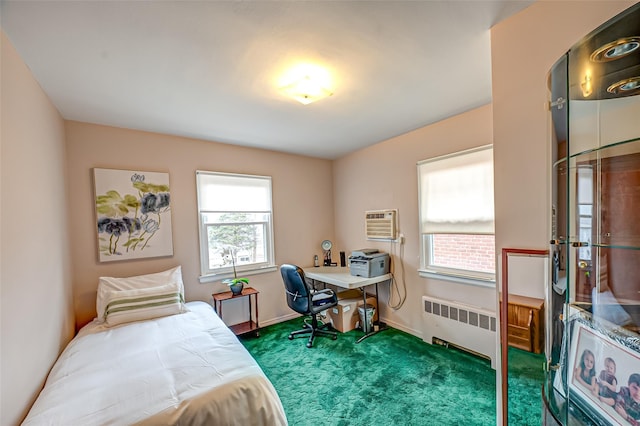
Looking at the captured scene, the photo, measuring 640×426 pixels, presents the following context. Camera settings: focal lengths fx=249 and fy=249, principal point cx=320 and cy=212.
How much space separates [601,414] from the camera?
828 millimetres

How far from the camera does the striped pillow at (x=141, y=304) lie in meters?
2.22

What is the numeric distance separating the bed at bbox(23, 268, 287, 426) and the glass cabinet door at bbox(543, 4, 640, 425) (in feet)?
4.55

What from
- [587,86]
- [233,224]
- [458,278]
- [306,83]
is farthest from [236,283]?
[587,86]

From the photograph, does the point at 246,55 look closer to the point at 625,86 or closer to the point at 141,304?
the point at 625,86

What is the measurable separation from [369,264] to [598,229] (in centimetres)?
218

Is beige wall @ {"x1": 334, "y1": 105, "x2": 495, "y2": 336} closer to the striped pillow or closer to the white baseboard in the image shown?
the white baseboard

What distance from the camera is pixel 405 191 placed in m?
3.12

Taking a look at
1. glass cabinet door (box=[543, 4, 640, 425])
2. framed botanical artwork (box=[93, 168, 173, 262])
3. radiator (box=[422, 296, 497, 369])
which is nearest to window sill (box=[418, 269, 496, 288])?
radiator (box=[422, 296, 497, 369])

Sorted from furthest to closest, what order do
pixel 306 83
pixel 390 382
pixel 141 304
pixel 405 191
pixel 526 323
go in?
pixel 405 191, pixel 141 304, pixel 390 382, pixel 306 83, pixel 526 323

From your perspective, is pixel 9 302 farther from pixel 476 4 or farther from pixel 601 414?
pixel 476 4

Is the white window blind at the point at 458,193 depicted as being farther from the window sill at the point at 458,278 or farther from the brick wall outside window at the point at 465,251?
the window sill at the point at 458,278

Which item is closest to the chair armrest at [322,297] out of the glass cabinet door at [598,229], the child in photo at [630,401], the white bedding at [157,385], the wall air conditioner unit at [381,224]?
the wall air conditioner unit at [381,224]

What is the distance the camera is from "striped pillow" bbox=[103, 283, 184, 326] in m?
2.22

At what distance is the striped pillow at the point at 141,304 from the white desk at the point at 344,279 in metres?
1.60
